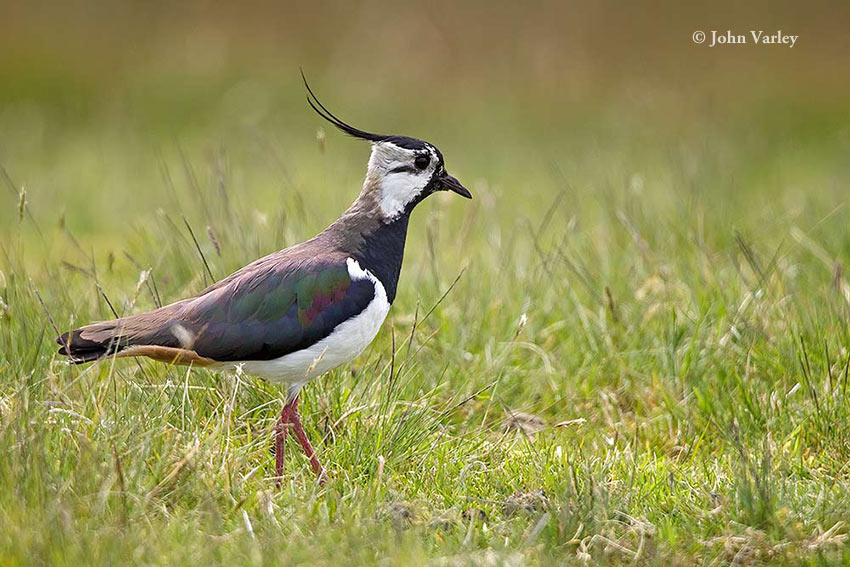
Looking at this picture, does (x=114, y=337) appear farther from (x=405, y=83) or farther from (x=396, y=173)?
(x=405, y=83)

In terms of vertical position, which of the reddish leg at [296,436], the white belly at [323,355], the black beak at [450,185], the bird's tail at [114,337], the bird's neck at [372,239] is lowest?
the reddish leg at [296,436]

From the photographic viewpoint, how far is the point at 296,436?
14.5ft

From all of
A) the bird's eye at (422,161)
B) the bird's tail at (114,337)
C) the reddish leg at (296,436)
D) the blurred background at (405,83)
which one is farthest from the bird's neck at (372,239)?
the blurred background at (405,83)

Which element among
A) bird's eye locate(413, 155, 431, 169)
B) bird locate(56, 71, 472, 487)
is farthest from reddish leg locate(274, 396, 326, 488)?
bird's eye locate(413, 155, 431, 169)

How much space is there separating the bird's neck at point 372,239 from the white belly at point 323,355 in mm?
143

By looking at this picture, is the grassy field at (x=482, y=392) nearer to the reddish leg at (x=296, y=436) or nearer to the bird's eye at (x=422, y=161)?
the reddish leg at (x=296, y=436)

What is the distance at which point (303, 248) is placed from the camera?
4.51 meters

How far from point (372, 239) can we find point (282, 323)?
555mm

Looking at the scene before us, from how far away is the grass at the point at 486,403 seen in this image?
11.7ft

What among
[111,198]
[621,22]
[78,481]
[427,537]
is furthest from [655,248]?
[621,22]

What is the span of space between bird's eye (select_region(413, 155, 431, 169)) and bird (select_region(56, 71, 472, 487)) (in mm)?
339

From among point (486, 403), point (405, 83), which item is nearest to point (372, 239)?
point (486, 403)

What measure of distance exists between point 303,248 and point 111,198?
474 centimetres

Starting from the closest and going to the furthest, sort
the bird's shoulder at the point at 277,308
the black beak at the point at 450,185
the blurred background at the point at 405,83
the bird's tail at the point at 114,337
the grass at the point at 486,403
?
the grass at the point at 486,403, the bird's tail at the point at 114,337, the bird's shoulder at the point at 277,308, the black beak at the point at 450,185, the blurred background at the point at 405,83
